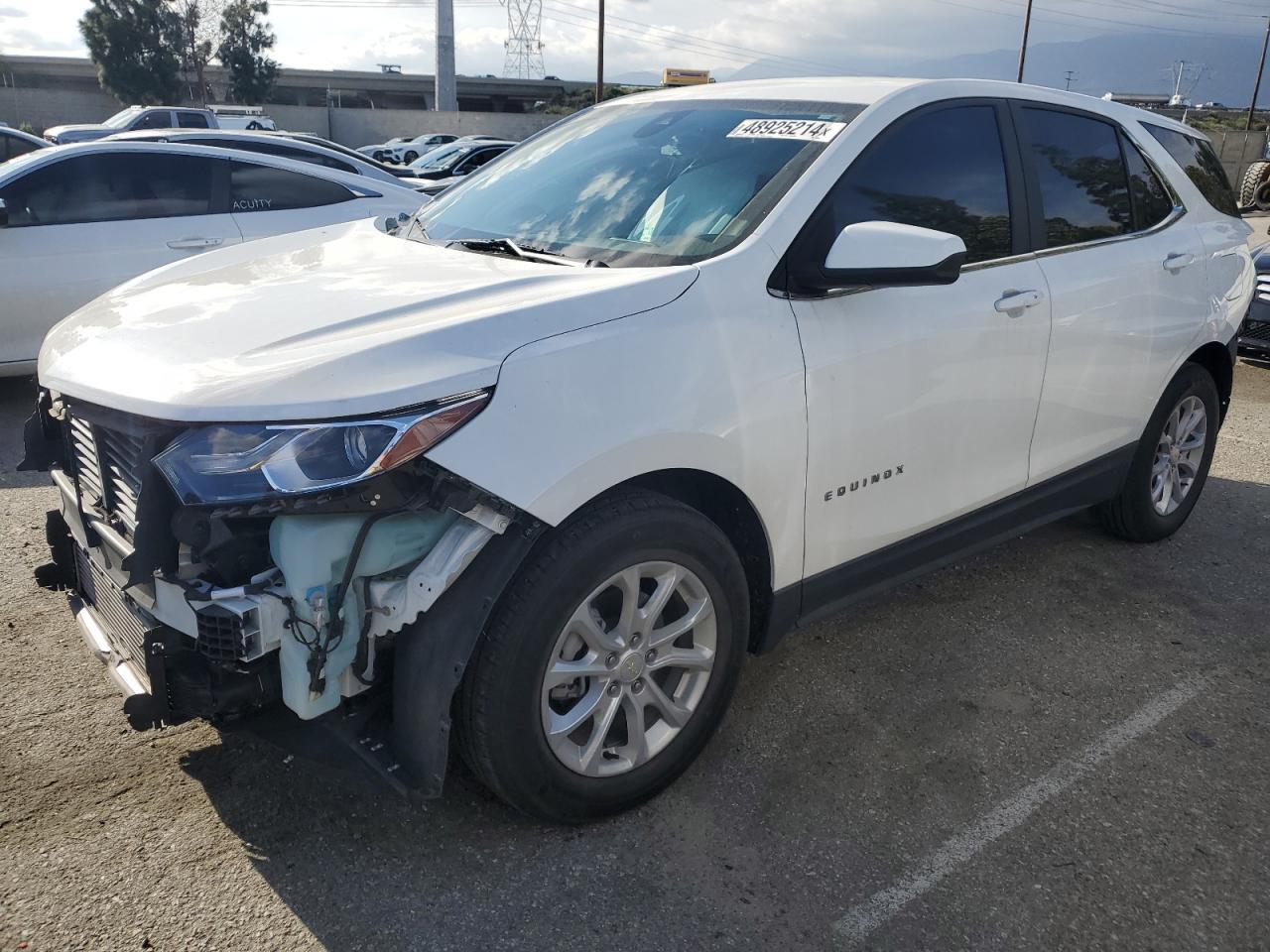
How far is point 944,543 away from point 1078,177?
152 cm

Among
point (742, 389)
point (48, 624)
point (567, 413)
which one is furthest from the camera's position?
point (48, 624)

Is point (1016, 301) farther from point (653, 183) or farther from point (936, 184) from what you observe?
point (653, 183)

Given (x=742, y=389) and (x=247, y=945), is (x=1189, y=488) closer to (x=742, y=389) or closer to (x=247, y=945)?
(x=742, y=389)

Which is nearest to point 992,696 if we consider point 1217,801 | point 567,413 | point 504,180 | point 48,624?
point 1217,801

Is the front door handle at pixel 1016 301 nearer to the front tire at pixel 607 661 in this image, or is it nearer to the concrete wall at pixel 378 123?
the front tire at pixel 607 661

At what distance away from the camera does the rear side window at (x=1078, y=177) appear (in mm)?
3568

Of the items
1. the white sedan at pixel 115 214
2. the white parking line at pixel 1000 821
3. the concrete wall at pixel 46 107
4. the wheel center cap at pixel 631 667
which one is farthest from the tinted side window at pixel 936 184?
the concrete wall at pixel 46 107

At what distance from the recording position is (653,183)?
10.1ft

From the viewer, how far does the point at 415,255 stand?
3051mm

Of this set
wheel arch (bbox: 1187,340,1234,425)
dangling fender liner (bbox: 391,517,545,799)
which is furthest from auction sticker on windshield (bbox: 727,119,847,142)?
wheel arch (bbox: 1187,340,1234,425)

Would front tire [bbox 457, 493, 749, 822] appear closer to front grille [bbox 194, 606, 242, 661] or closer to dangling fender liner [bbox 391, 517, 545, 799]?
dangling fender liner [bbox 391, 517, 545, 799]

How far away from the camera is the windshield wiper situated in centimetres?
286

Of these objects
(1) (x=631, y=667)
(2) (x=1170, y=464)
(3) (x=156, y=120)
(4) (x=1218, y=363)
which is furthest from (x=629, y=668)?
(3) (x=156, y=120)

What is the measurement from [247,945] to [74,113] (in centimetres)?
5884
